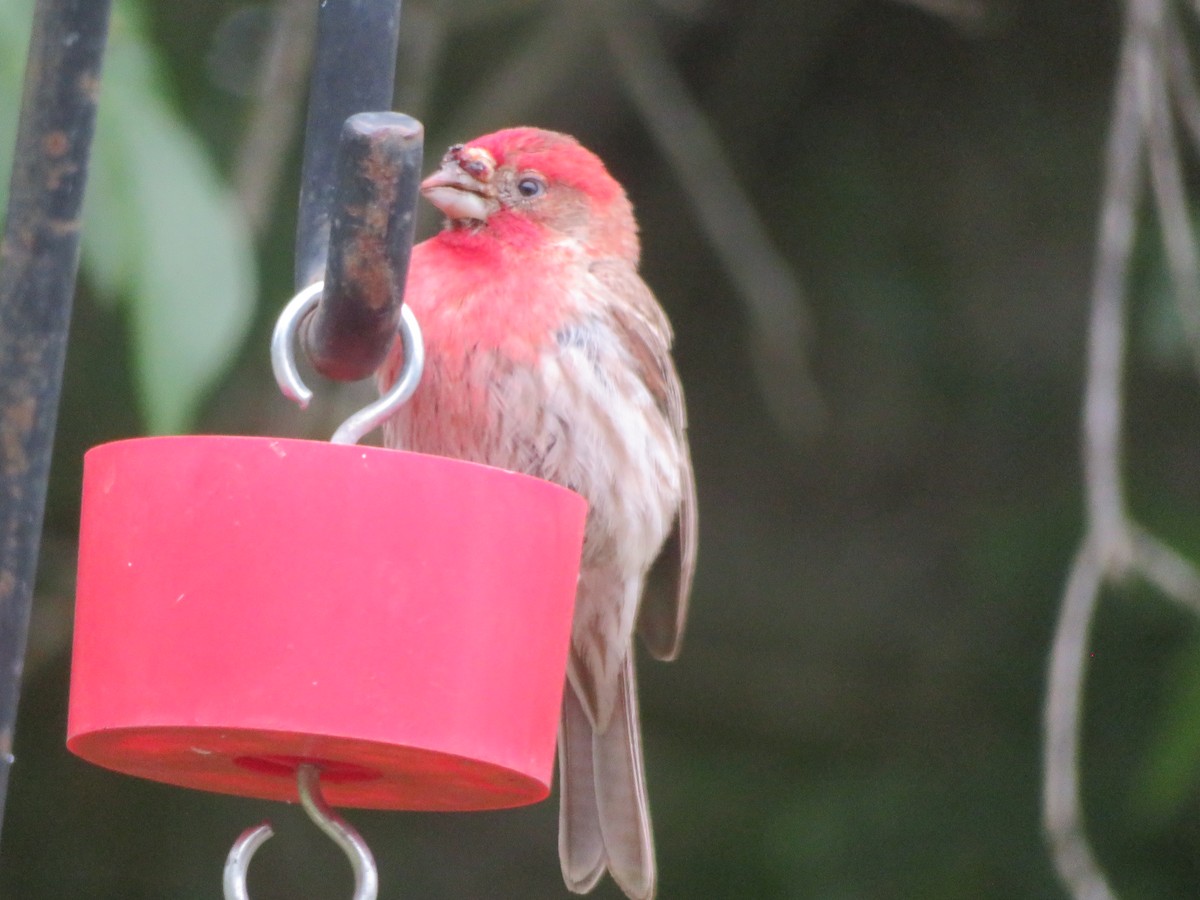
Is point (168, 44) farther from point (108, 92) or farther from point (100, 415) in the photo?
point (108, 92)

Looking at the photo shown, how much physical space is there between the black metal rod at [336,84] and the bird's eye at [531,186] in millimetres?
1547

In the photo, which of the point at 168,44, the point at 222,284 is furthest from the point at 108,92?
the point at 168,44

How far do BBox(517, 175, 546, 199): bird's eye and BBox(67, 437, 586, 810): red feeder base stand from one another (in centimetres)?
174

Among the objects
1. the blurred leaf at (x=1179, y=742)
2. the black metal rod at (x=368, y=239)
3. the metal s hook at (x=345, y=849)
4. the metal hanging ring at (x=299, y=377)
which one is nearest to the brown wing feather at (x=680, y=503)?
the blurred leaf at (x=1179, y=742)

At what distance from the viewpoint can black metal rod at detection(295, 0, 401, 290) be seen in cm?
232

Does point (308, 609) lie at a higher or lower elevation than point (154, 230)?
lower

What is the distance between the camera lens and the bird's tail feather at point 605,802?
3.86 meters

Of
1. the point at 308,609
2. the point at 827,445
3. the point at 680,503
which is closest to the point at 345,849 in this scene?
the point at 308,609

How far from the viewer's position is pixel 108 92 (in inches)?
122

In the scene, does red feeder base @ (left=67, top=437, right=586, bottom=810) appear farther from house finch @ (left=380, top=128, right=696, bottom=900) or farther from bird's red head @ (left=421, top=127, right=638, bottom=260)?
bird's red head @ (left=421, top=127, right=638, bottom=260)

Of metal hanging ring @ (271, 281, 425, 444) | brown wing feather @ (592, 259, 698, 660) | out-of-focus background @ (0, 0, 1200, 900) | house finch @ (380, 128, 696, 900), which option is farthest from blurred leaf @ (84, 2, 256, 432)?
out-of-focus background @ (0, 0, 1200, 900)

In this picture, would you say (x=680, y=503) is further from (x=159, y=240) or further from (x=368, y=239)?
(x=368, y=239)

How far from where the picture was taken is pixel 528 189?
3.94 meters

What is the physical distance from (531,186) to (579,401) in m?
0.47
